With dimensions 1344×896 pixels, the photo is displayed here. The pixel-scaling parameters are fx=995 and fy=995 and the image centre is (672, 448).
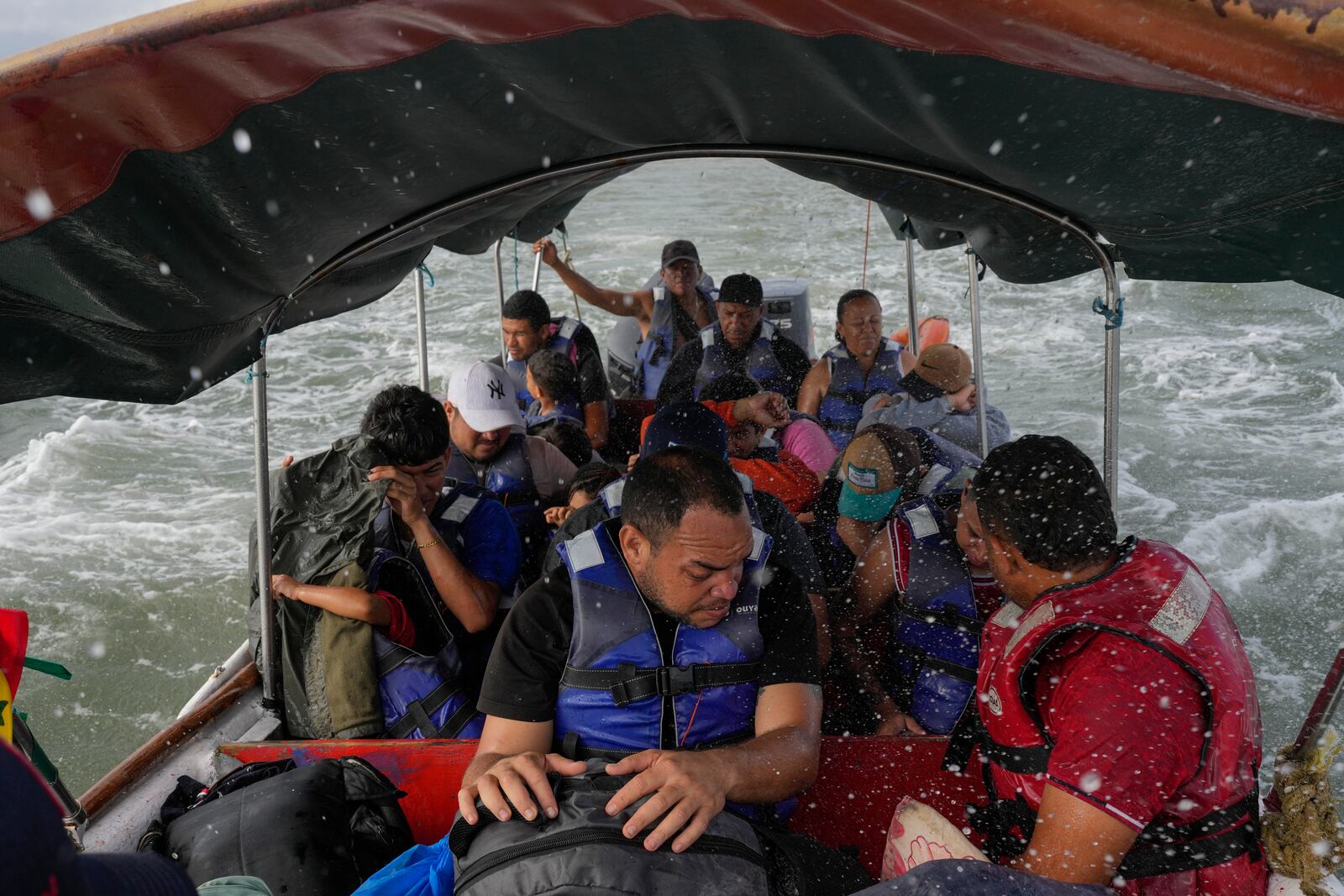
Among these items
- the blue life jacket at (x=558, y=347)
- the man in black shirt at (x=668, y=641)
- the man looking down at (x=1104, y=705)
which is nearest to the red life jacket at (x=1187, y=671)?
the man looking down at (x=1104, y=705)

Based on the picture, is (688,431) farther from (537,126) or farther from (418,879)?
(418,879)

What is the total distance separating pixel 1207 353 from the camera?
43.2ft

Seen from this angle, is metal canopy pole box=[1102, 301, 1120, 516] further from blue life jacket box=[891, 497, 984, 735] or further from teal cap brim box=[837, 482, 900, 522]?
teal cap brim box=[837, 482, 900, 522]

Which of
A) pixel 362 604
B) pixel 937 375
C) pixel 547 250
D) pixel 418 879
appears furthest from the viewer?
pixel 547 250

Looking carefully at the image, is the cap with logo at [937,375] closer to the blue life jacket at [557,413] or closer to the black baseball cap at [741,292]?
the black baseball cap at [741,292]

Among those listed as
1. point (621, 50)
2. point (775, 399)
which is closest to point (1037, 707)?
point (621, 50)

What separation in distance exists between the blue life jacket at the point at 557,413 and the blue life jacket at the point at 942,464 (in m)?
1.65

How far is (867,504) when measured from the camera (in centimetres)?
323

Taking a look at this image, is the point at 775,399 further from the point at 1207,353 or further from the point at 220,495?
the point at 1207,353

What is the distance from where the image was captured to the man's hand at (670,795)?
62.8 inches

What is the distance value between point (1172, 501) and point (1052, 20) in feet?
30.5

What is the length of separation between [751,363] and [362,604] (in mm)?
3212

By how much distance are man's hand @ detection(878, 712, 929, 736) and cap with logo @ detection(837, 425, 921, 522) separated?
0.64 metres

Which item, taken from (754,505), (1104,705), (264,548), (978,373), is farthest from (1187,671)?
(978,373)
